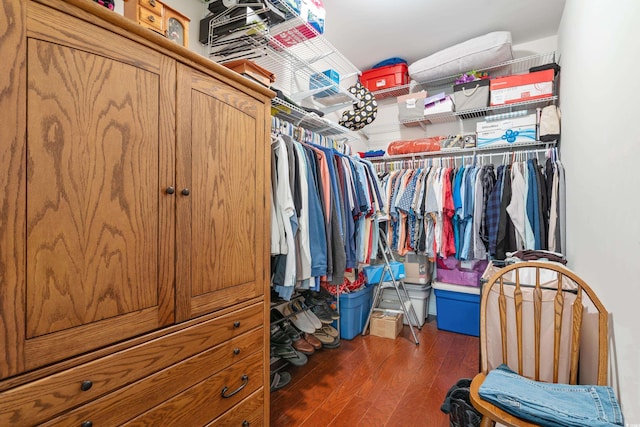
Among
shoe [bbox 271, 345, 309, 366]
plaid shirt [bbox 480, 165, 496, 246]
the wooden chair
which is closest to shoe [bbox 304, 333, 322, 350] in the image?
shoe [bbox 271, 345, 309, 366]

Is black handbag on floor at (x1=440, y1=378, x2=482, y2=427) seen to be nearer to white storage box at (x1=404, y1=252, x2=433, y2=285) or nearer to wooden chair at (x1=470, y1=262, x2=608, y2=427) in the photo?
wooden chair at (x1=470, y1=262, x2=608, y2=427)

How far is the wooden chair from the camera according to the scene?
3.97ft

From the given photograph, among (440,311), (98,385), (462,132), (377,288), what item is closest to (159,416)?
(98,385)

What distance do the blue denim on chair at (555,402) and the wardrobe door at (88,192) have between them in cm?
110

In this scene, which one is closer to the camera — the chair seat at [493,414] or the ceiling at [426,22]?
the chair seat at [493,414]

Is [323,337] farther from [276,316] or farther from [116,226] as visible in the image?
[116,226]

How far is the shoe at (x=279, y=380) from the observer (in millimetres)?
1970

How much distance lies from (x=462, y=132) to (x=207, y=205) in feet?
10.3

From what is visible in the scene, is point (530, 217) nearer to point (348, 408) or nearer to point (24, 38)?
point (348, 408)

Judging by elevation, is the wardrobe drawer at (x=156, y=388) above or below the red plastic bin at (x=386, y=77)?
below

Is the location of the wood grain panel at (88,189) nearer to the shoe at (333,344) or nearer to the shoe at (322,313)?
the shoe at (322,313)

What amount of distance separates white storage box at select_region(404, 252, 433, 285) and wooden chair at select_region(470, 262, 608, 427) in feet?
5.69

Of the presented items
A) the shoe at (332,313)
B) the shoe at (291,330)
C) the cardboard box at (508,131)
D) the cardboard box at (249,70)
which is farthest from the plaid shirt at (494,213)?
the cardboard box at (249,70)

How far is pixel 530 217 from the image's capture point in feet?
8.28
